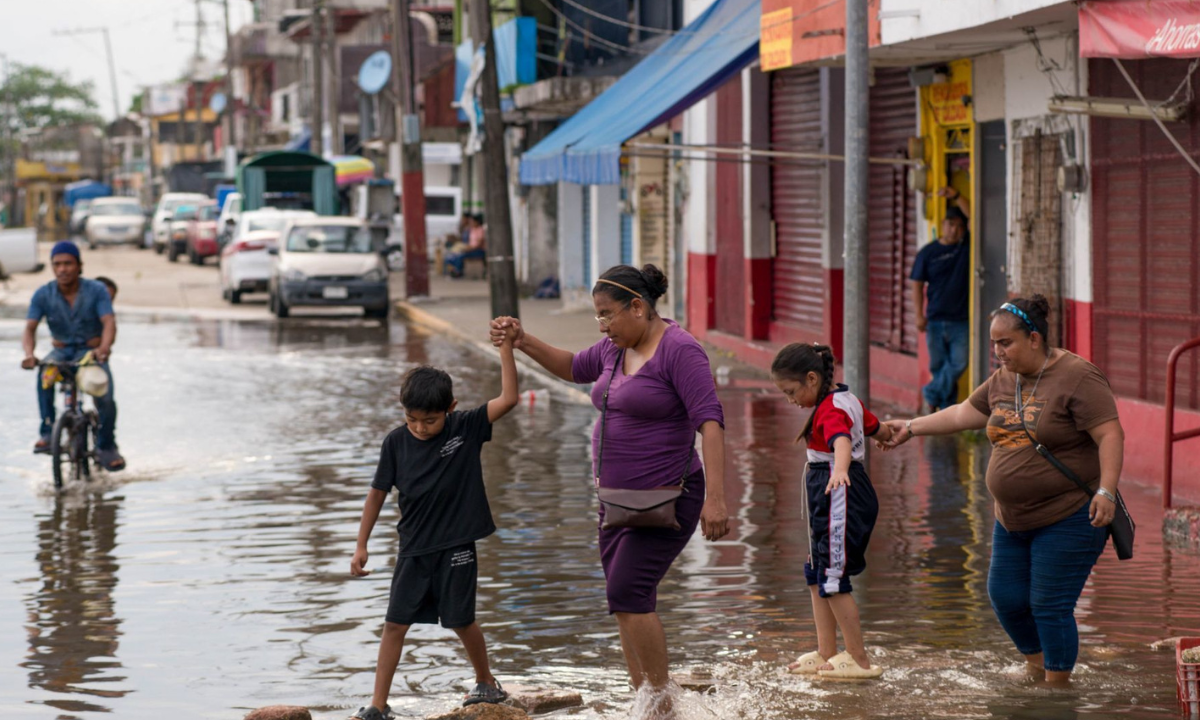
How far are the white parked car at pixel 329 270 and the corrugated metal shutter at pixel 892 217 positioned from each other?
40.8 feet

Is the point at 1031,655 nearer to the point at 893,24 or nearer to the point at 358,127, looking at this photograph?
the point at 893,24

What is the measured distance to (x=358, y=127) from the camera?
213 feet

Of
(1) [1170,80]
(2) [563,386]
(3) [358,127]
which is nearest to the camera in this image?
(1) [1170,80]

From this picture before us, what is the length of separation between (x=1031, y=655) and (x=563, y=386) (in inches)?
471

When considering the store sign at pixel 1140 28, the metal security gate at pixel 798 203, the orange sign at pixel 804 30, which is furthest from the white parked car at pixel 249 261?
the store sign at pixel 1140 28

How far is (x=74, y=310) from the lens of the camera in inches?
501

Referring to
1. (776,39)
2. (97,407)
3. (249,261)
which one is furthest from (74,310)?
(249,261)

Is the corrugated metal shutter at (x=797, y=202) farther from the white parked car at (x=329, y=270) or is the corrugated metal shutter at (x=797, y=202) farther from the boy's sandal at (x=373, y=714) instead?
the boy's sandal at (x=373, y=714)

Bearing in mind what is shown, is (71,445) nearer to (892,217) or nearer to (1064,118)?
(1064,118)

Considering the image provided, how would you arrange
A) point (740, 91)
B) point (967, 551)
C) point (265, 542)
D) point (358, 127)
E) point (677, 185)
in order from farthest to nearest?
1. point (358, 127)
2. point (677, 185)
3. point (740, 91)
4. point (265, 542)
5. point (967, 551)

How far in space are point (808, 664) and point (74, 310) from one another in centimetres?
735

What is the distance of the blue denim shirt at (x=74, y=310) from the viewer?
12672 millimetres

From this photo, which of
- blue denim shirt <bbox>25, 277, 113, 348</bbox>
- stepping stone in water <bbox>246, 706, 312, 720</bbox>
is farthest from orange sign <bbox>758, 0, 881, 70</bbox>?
stepping stone in water <bbox>246, 706, 312, 720</bbox>

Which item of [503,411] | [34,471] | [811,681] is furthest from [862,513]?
[34,471]
